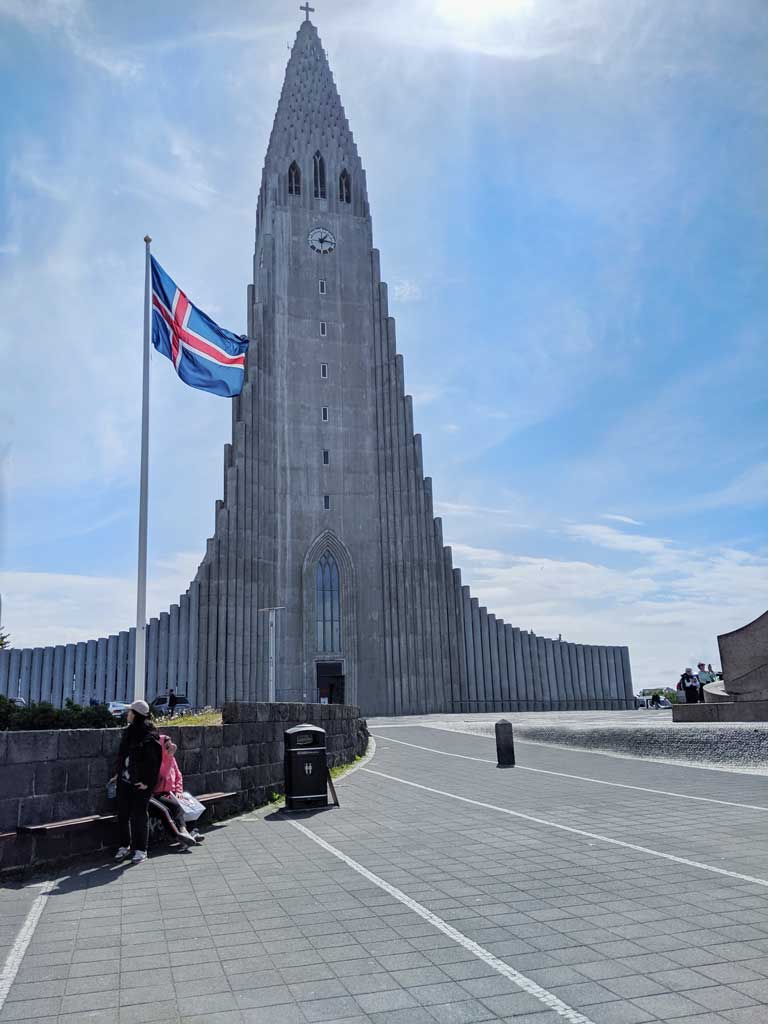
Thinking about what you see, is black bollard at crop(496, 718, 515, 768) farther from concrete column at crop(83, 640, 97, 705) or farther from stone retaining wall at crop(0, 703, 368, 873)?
concrete column at crop(83, 640, 97, 705)

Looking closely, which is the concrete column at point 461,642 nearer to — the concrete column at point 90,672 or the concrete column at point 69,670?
the concrete column at point 90,672

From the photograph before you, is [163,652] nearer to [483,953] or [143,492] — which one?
[143,492]

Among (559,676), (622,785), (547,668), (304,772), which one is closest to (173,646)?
(547,668)

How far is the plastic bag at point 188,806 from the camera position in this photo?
9133 mm

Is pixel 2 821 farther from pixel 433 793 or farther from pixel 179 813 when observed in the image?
pixel 433 793

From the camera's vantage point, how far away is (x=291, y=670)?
47344 millimetres

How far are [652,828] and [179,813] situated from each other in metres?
5.25

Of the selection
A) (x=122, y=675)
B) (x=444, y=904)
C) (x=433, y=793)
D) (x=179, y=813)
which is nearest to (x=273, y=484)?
(x=122, y=675)

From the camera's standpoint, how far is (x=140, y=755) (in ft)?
28.0

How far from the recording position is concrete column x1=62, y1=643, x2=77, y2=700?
47.8 metres

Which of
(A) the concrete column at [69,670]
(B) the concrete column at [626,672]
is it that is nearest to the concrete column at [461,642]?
(B) the concrete column at [626,672]

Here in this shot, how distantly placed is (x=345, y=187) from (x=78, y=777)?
5484 centimetres

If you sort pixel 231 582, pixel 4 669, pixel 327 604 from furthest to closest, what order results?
pixel 327 604 < pixel 4 669 < pixel 231 582

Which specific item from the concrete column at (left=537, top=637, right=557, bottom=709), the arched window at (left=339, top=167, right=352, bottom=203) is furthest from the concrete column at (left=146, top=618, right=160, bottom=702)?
the arched window at (left=339, top=167, right=352, bottom=203)
